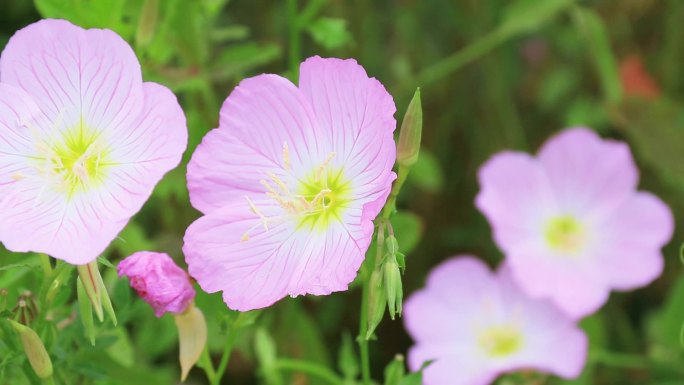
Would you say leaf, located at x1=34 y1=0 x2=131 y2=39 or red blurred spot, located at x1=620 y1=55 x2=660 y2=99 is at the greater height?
red blurred spot, located at x1=620 y1=55 x2=660 y2=99

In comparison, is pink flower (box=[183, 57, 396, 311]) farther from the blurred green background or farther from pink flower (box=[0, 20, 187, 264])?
the blurred green background

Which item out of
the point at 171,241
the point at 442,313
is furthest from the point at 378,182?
the point at 442,313

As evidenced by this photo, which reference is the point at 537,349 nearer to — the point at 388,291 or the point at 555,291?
the point at 555,291

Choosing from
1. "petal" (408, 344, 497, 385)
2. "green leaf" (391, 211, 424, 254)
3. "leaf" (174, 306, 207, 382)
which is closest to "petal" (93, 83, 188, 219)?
"leaf" (174, 306, 207, 382)

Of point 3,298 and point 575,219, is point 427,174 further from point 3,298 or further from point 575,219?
point 3,298

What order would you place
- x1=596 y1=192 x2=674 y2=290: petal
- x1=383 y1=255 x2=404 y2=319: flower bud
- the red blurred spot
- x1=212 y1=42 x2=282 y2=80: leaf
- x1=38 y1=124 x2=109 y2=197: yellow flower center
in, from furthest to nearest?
the red blurred spot < x1=596 y1=192 x2=674 y2=290: petal < x1=212 y1=42 x2=282 y2=80: leaf < x1=38 y1=124 x2=109 y2=197: yellow flower center < x1=383 y1=255 x2=404 y2=319: flower bud

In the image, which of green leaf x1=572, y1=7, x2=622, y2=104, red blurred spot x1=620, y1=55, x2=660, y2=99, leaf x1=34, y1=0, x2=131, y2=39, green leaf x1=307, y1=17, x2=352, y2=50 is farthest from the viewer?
red blurred spot x1=620, y1=55, x2=660, y2=99

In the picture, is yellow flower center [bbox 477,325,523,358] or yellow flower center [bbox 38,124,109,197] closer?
yellow flower center [bbox 38,124,109,197]
